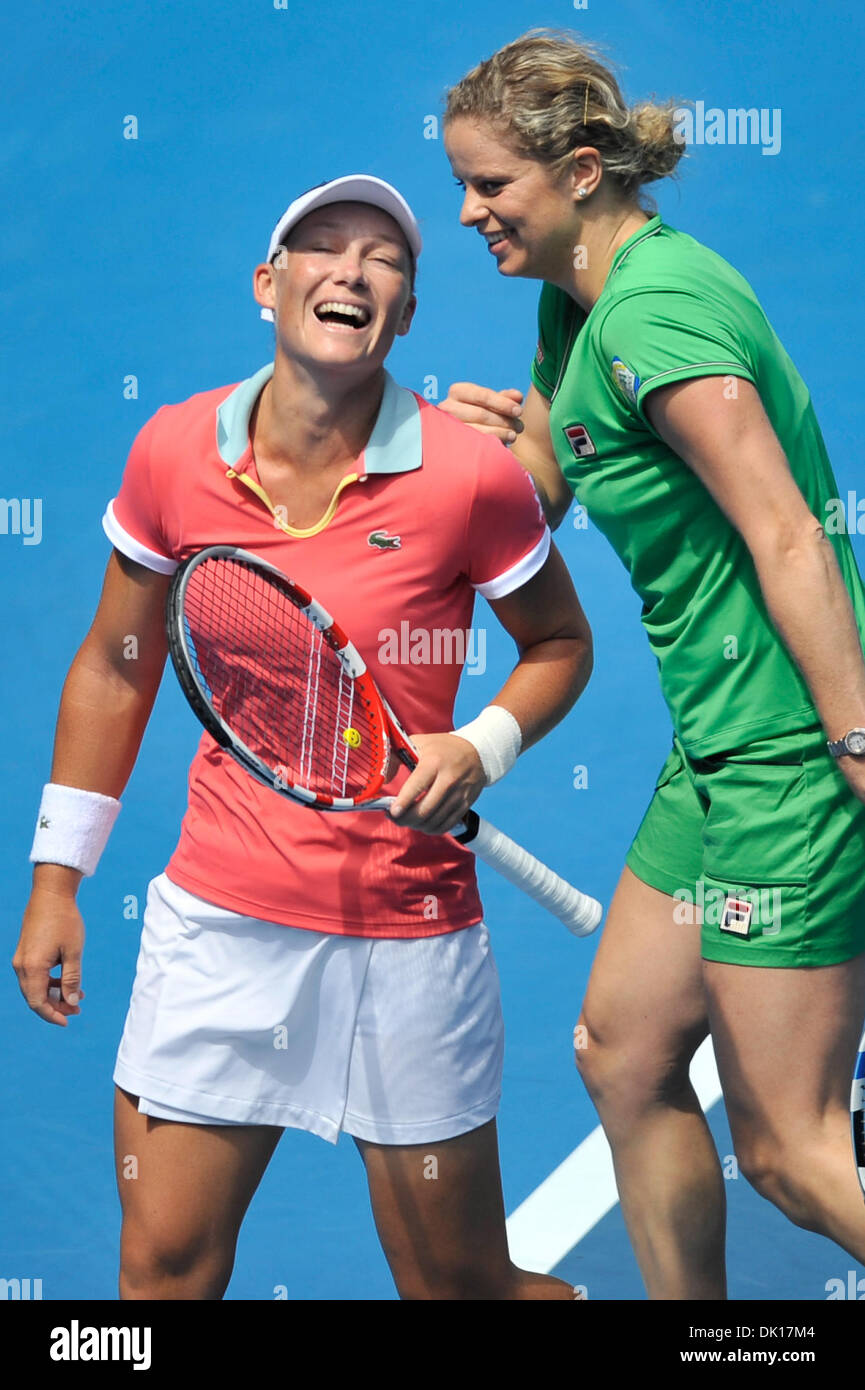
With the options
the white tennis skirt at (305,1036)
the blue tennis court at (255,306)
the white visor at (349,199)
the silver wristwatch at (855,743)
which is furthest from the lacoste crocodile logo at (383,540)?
the blue tennis court at (255,306)

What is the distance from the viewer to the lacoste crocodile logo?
244 cm

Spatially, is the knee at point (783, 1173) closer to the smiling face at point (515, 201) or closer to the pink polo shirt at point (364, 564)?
the pink polo shirt at point (364, 564)

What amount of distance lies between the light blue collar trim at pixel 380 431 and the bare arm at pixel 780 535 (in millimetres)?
363

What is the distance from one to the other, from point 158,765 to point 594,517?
313cm

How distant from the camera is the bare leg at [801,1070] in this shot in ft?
8.11

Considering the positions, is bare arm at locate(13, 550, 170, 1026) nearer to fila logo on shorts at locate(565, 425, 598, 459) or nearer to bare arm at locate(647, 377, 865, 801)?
fila logo on shorts at locate(565, 425, 598, 459)

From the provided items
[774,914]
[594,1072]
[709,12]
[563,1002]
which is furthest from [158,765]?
[709,12]

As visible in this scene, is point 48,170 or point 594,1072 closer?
point 594,1072

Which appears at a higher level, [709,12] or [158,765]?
[709,12]

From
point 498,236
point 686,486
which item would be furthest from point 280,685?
point 498,236

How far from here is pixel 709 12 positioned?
7.74m
